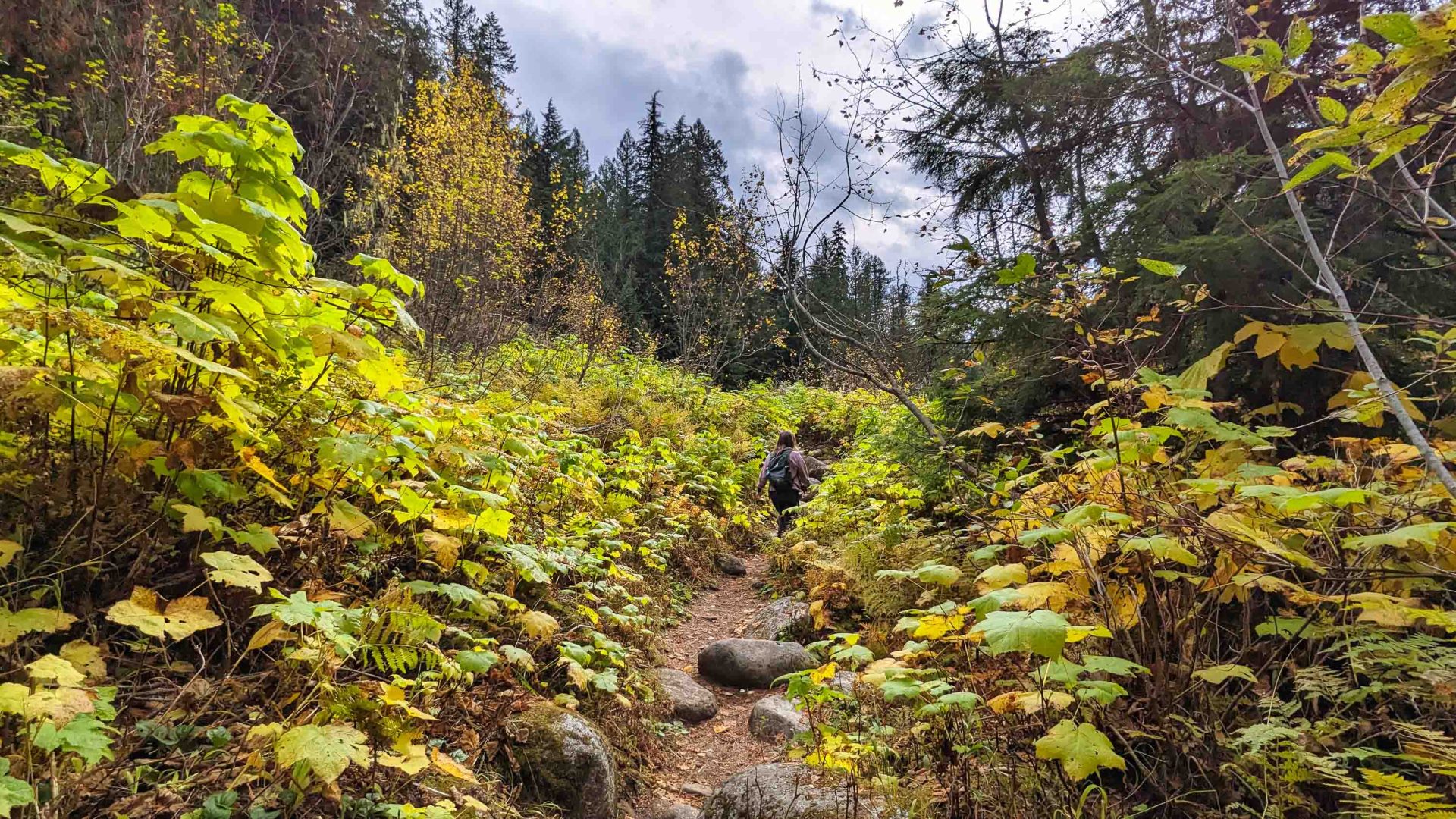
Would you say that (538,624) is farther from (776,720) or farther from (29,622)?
(776,720)

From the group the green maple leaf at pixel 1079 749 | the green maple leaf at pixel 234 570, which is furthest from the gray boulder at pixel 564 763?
the green maple leaf at pixel 1079 749

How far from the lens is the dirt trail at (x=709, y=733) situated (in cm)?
389

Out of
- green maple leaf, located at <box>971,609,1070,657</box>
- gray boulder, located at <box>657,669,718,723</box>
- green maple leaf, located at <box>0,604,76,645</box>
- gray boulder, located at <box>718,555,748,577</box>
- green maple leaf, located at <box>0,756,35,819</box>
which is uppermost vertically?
green maple leaf, located at <box>971,609,1070,657</box>

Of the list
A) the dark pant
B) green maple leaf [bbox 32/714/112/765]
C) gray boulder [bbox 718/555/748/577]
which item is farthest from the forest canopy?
the dark pant

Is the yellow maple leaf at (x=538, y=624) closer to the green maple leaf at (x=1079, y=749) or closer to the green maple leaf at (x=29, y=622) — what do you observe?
the green maple leaf at (x=29, y=622)

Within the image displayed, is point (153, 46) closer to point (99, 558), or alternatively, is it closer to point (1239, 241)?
point (99, 558)

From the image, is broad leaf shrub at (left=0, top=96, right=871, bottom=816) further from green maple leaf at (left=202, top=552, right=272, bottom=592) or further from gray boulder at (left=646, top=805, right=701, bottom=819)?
gray boulder at (left=646, top=805, right=701, bottom=819)

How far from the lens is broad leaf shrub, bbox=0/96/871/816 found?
188 cm

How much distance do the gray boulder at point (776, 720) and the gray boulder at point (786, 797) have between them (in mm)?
1085

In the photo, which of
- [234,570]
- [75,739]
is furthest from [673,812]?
[75,739]

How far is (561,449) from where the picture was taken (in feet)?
19.9

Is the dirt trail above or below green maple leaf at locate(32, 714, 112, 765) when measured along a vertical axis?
below

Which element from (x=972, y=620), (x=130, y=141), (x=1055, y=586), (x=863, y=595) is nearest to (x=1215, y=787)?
(x=1055, y=586)

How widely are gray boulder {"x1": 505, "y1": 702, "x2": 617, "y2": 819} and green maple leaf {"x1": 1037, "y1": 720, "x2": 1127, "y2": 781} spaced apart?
2.36 m
